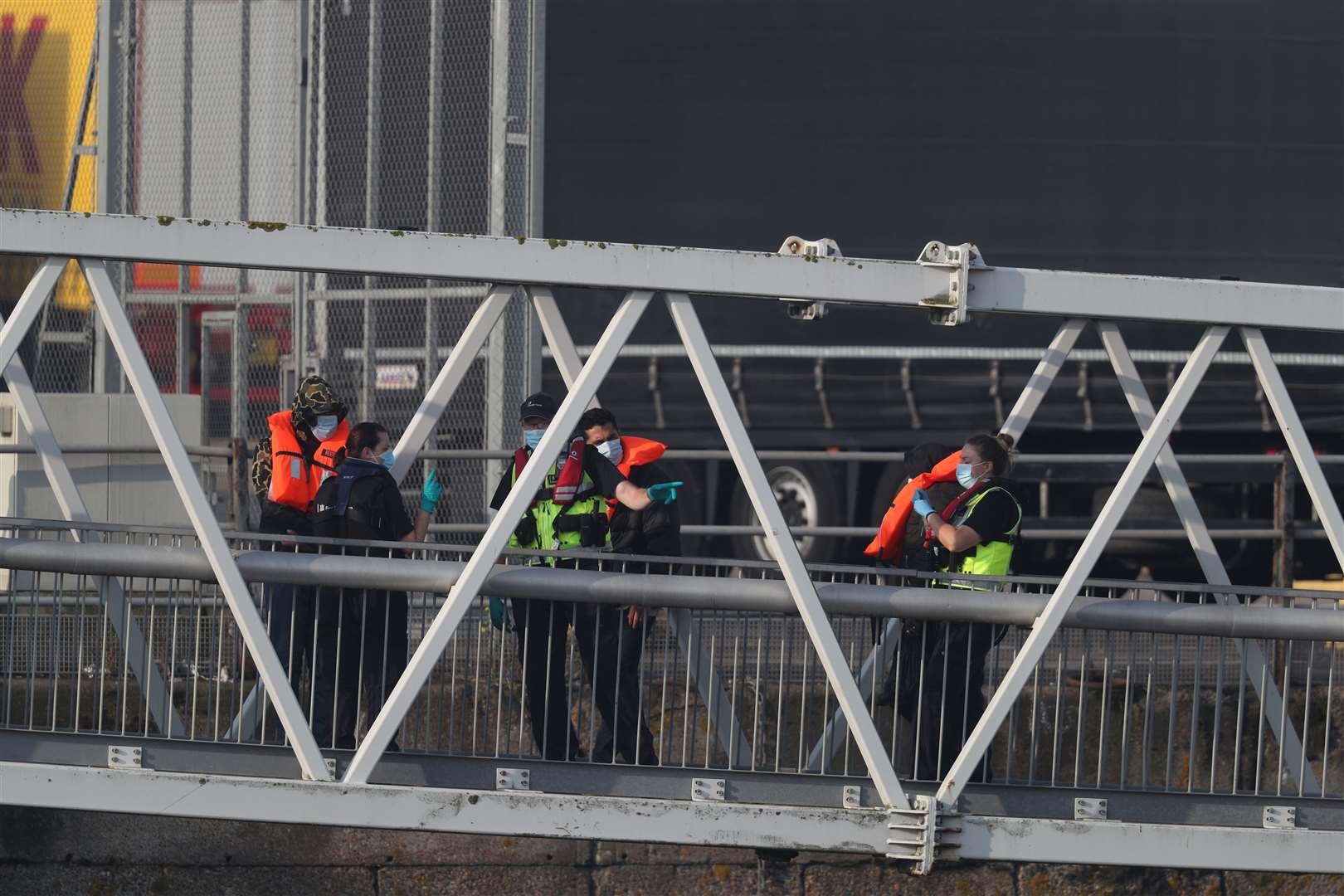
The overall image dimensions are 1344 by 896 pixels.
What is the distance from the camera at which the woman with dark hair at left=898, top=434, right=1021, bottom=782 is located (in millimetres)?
6340

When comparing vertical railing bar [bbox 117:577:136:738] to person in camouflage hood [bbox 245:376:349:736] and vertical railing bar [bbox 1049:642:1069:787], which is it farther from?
vertical railing bar [bbox 1049:642:1069:787]

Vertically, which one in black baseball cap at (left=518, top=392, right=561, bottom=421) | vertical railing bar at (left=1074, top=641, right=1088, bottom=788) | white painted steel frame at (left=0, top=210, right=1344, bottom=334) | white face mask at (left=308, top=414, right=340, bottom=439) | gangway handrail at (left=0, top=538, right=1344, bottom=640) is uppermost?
white painted steel frame at (left=0, top=210, right=1344, bottom=334)

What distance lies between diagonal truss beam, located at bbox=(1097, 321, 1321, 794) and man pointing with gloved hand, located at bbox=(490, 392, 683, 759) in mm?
1648

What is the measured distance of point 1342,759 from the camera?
855 centimetres

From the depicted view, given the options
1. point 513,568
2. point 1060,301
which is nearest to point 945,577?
point 1060,301

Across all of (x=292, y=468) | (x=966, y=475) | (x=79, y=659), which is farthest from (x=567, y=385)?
(x=79, y=659)

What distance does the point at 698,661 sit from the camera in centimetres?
639

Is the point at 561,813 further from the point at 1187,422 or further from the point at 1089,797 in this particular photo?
the point at 1187,422

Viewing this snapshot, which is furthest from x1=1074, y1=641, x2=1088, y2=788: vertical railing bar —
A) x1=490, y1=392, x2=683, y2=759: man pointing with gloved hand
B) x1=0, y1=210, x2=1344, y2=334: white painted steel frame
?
x1=490, y1=392, x2=683, y2=759: man pointing with gloved hand

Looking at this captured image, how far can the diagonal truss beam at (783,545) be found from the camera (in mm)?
5848

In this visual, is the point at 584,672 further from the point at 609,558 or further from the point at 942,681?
the point at 942,681

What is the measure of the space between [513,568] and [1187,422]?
8.82 m

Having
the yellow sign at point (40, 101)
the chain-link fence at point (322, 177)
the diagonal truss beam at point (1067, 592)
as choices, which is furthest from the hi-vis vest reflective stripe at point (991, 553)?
the yellow sign at point (40, 101)

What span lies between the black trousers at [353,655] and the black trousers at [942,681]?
169 cm
